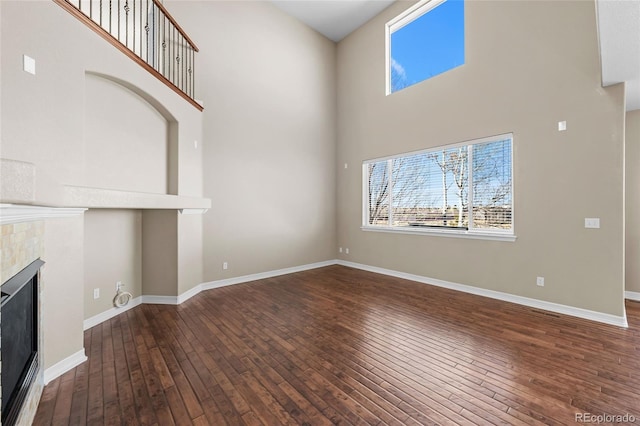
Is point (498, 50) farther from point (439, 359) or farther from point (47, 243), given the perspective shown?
point (47, 243)

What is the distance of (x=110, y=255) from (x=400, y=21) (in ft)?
21.0

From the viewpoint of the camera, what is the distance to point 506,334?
285 centimetres

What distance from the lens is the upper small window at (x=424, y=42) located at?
15.2 ft

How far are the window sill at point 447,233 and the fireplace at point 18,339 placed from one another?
192 inches

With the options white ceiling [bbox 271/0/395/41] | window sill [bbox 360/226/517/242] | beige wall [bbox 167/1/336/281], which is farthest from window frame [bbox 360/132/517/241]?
white ceiling [bbox 271/0/395/41]

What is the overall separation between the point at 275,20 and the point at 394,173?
3955 millimetres

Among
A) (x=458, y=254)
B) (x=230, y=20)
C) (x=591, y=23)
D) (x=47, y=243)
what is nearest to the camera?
(x=47, y=243)

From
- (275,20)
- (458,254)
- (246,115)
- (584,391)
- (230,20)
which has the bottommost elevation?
(584,391)

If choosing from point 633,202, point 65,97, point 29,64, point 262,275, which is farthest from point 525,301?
point 29,64

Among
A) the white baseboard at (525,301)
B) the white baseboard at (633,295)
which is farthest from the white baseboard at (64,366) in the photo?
the white baseboard at (633,295)

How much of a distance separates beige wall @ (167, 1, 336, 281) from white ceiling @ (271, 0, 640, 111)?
57cm

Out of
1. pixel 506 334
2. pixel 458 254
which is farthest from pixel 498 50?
pixel 506 334

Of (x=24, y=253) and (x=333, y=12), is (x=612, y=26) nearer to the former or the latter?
(x=24, y=253)

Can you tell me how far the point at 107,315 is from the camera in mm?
3229
